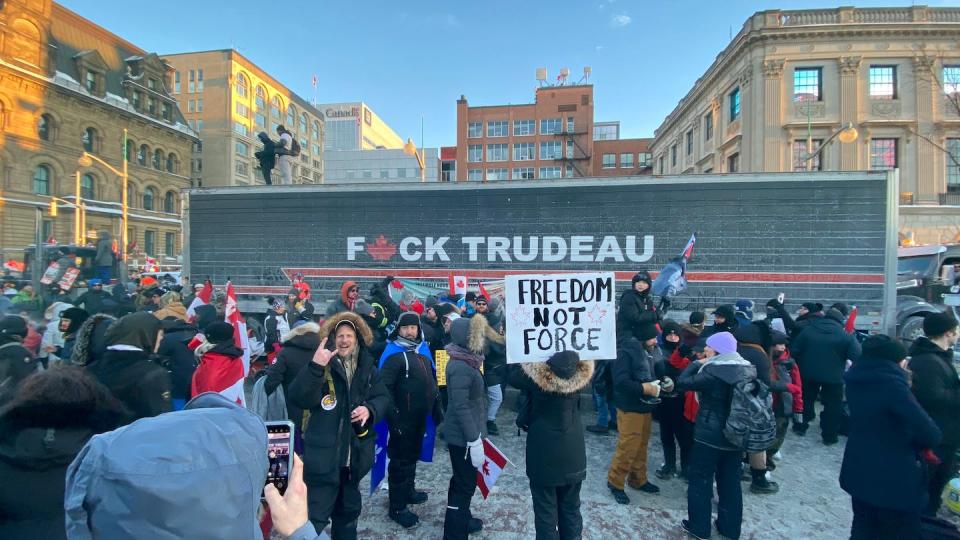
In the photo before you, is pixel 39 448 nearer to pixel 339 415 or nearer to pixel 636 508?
pixel 339 415

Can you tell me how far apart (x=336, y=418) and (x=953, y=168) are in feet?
123

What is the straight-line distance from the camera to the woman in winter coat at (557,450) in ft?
10.5

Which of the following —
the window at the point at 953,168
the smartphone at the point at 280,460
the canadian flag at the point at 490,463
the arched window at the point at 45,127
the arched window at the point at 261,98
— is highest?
the arched window at the point at 261,98

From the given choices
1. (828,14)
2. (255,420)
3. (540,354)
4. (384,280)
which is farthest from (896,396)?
(828,14)

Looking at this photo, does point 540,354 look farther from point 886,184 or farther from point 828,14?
point 828,14

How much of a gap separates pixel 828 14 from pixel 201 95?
63.7 meters

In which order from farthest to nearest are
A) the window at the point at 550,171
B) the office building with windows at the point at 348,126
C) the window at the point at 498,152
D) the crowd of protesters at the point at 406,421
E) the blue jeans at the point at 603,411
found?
the office building with windows at the point at 348,126
the window at the point at 498,152
the window at the point at 550,171
the blue jeans at the point at 603,411
the crowd of protesters at the point at 406,421

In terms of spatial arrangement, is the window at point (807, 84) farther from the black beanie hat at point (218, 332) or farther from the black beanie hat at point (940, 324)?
the black beanie hat at point (218, 332)

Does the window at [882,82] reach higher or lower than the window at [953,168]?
higher

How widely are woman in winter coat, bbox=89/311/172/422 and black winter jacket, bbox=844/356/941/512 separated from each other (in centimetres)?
481

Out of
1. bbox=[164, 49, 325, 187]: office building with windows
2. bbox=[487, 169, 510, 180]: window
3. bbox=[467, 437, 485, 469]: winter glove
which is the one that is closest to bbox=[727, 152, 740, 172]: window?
bbox=[467, 437, 485, 469]: winter glove

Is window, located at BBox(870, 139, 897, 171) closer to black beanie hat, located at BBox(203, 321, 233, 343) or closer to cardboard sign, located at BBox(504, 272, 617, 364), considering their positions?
Answer: cardboard sign, located at BBox(504, 272, 617, 364)

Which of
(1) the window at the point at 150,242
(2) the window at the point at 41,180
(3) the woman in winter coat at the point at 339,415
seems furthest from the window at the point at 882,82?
(2) the window at the point at 41,180

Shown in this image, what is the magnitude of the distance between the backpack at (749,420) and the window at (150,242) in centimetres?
4695
